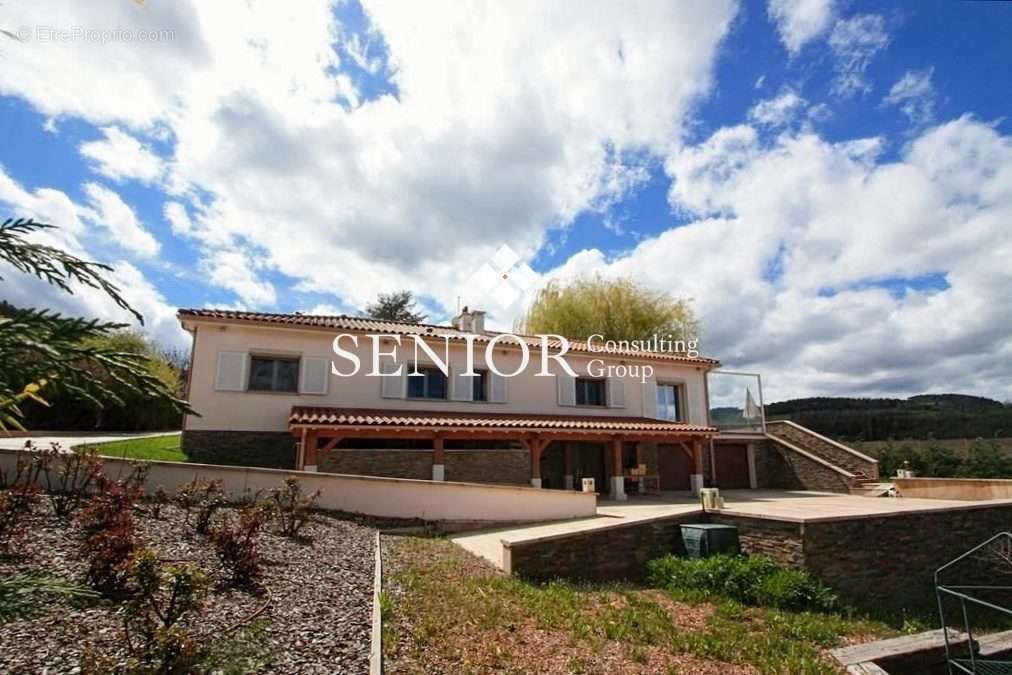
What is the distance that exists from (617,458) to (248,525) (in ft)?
35.3

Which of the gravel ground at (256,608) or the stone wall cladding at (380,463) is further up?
the stone wall cladding at (380,463)

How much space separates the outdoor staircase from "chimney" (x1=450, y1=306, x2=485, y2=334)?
36.9 feet

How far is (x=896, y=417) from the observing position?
81.1 ft

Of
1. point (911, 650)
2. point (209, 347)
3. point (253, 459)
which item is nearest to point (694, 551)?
point (911, 650)

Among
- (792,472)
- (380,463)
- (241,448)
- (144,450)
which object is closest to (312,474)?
(380,463)

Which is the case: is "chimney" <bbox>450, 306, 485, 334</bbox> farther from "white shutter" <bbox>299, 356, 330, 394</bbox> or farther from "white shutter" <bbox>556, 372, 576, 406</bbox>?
"white shutter" <bbox>299, 356, 330, 394</bbox>

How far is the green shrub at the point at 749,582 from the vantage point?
7770mm

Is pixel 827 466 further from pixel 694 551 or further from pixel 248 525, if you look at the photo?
pixel 248 525

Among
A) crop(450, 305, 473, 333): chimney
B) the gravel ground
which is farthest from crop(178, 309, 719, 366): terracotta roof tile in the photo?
the gravel ground

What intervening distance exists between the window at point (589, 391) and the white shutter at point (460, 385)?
3784 millimetres

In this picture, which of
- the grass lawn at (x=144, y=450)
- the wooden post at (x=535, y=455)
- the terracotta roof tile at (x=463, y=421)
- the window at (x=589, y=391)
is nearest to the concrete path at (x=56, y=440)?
the grass lawn at (x=144, y=450)

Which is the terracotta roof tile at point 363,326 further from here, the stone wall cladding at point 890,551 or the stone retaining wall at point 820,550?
the stone wall cladding at point 890,551

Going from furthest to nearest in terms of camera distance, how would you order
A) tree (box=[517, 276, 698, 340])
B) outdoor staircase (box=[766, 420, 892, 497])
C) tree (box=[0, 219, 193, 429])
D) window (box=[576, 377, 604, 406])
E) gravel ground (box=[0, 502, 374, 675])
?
tree (box=[517, 276, 698, 340]) < window (box=[576, 377, 604, 406]) < outdoor staircase (box=[766, 420, 892, 497]) < gravel ground (box=[0, 502, 374, 675]) < tree (box=[0, 219, 193, 429])

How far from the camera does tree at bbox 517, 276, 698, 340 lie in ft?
89.6
